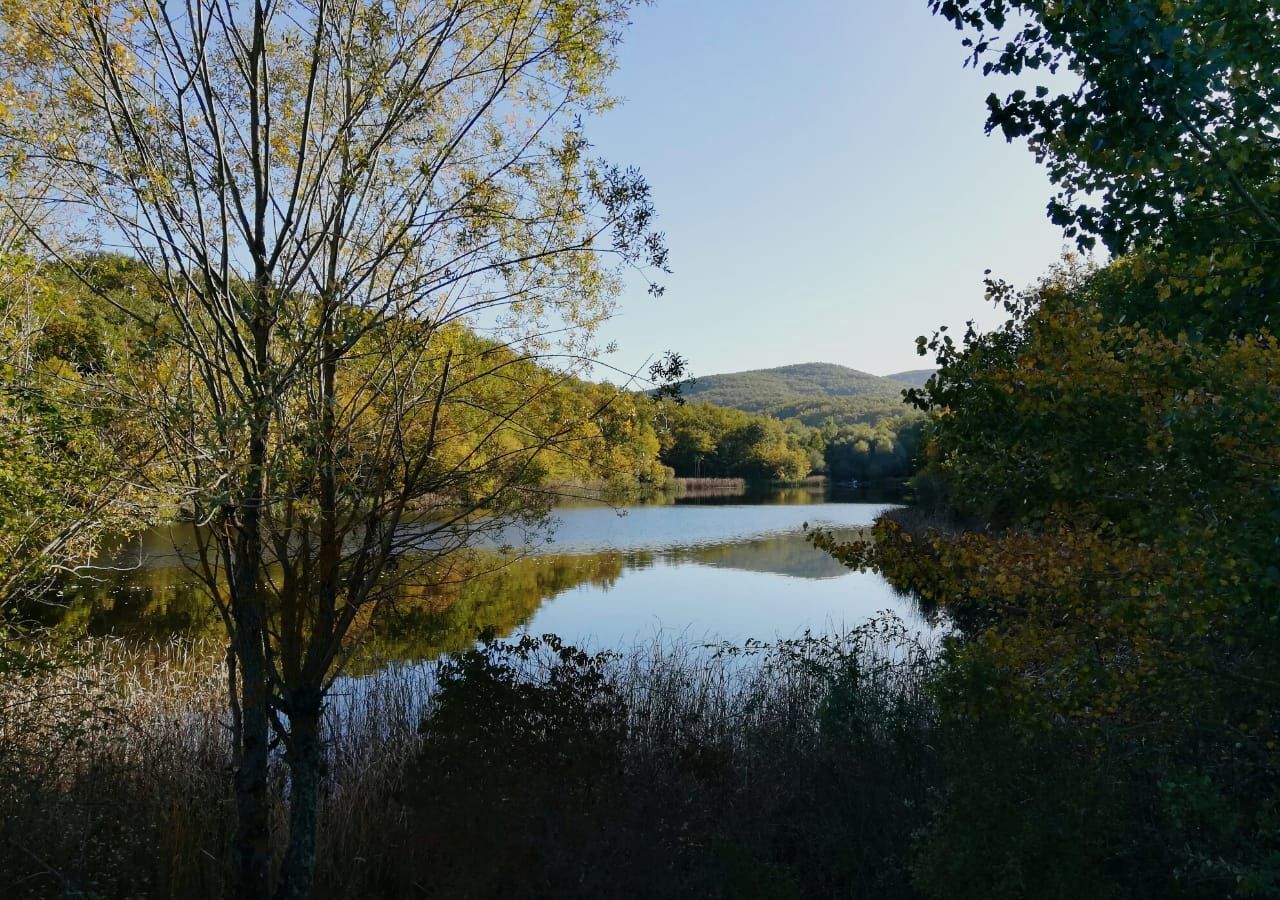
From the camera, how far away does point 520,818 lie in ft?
14.2

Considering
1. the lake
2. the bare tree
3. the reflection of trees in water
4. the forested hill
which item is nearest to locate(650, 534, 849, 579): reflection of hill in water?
the lake

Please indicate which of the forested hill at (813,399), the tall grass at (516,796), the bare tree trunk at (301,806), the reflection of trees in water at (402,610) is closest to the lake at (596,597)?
the reflection of trees in water at (402,610)

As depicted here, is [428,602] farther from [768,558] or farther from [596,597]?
[768,558]

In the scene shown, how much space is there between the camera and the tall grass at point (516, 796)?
430cm

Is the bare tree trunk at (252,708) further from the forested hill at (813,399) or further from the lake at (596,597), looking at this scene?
the forested hill at (813,399)

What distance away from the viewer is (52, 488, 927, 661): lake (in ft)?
44.9

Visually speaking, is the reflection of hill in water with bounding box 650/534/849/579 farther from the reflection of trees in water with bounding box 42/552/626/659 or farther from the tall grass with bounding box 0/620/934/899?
the tall grass with bounding box 0/620/934/899

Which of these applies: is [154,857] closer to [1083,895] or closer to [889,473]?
[1083,895]

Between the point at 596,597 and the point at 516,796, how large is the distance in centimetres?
1491

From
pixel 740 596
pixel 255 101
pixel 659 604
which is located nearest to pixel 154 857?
pixel 255 101

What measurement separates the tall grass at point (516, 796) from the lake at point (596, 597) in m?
1.63

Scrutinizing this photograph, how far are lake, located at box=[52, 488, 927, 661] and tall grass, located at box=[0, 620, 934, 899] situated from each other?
5.34ft

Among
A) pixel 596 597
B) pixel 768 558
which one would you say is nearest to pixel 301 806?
pixel 596 597

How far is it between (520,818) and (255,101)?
408 cm
